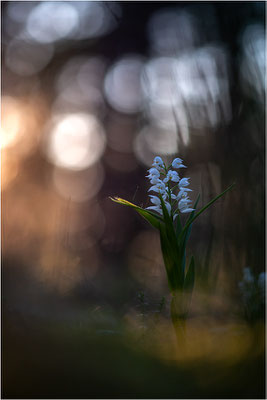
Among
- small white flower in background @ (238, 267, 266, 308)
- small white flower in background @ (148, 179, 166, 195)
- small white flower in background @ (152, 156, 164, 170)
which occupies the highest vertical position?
small white flower in background @ (152, 156, 164, 170)

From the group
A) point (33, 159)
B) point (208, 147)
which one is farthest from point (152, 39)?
point (208, 147)

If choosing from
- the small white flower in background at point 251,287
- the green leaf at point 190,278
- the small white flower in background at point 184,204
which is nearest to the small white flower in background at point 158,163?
the small white flower in background at point 184,204

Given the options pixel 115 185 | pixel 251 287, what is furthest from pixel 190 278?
pixel 115 185

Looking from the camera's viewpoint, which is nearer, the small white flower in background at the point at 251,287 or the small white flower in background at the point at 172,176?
the small white flower in background at the point at 251,287

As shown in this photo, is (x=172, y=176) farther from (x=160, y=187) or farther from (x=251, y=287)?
(x=251, y=287)

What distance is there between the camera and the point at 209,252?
3.70ft

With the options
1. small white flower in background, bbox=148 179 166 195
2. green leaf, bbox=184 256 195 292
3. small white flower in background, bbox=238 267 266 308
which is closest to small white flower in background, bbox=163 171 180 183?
small white flower in background, bbox=148 179 166 195

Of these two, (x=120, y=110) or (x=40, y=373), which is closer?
(x=40, y=373)

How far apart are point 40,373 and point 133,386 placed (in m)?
0.16

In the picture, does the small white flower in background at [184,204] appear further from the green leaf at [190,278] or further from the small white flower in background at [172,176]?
the green leaf at [190,278]

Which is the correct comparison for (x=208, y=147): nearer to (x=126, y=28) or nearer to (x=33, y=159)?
(x=33, y=159)

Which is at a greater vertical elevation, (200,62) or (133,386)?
(200,62)

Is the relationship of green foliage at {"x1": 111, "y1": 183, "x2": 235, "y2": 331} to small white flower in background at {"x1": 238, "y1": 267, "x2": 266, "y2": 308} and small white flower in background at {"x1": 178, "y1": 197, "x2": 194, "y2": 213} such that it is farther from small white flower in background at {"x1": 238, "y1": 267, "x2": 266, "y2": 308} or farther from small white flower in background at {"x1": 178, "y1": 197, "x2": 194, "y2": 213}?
small white flower in background at {"x1": 238, "y1": 267, "x2": 266, "y2": 308}

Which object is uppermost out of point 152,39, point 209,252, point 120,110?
point 152,39
